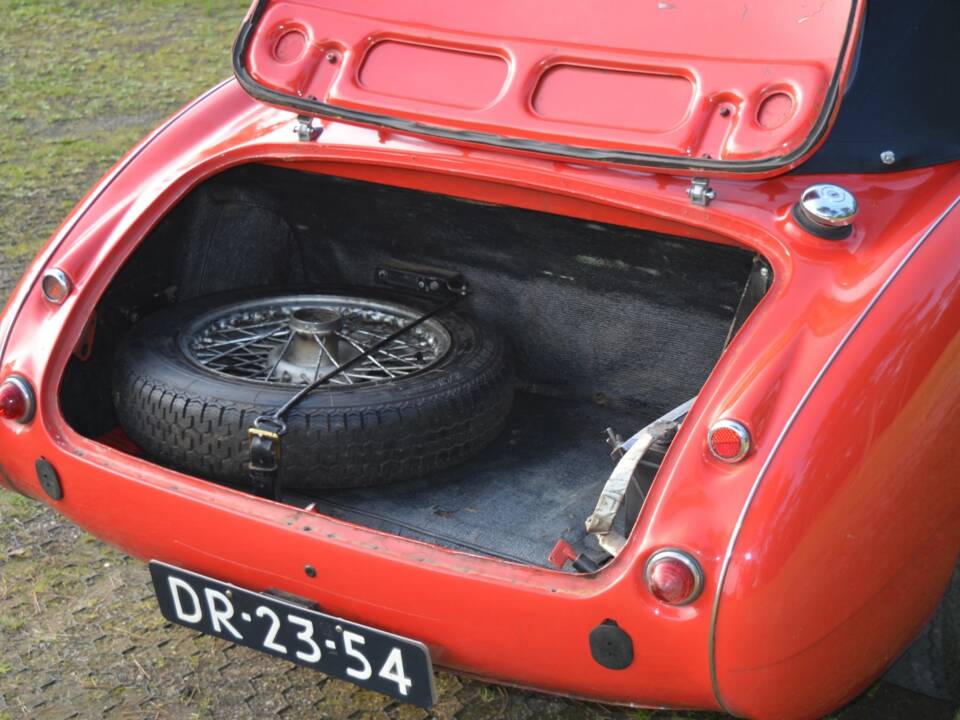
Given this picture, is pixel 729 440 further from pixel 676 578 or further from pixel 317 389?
pixel 317 389

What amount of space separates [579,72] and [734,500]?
1061 mm

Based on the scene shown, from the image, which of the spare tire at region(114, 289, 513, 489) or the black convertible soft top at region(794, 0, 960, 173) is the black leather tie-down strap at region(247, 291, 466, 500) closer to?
the spare tire at region(114, 289, 513, 489)

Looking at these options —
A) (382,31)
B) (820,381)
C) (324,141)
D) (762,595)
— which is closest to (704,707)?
(762,595)

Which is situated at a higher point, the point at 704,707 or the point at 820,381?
the point at 820,381

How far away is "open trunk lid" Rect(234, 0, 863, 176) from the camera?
2.38m

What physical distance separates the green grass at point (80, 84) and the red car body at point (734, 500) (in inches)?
107

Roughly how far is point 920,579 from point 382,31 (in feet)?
5.49

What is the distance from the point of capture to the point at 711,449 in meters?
2.08

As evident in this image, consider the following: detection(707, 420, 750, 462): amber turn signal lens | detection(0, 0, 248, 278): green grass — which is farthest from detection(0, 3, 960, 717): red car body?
detection(0, 0, 248, 278): green grass

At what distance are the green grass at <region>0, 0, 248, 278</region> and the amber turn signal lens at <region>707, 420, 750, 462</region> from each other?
352 centimetres

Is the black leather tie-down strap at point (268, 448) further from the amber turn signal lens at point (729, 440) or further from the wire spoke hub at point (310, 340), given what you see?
the amber turn signal lens at point (729, 440)

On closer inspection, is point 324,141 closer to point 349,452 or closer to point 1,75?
point 349,452

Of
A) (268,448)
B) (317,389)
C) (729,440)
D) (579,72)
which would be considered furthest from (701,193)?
(268,448)

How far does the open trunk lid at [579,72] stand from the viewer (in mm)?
2383
